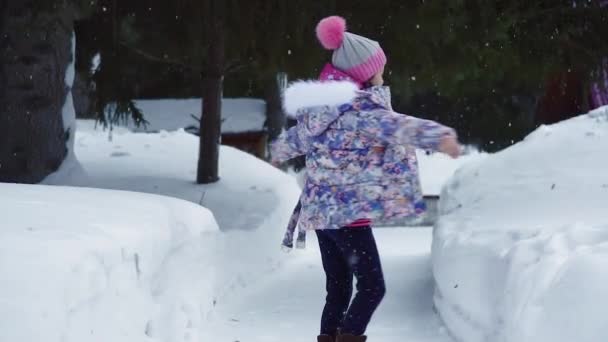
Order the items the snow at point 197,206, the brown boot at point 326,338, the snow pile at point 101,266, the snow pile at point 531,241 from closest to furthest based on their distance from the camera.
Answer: the snow pile at point 101,266, the snow pile at point 531,241, the brown boot at point 326,338, the snow at point 197,206

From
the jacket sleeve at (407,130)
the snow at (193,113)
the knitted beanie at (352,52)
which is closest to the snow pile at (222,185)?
the knitted beanie at (352,52)

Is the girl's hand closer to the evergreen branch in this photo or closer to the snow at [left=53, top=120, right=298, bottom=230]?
the snow at [left=53, top=120, right=298, bottom=230]

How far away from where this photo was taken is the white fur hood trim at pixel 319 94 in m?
4.63

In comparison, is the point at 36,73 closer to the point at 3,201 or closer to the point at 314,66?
the point at 314,66

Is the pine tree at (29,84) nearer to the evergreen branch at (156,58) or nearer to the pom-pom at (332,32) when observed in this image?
the evergreen branch at (156,58)

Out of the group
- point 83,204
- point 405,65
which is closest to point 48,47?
point 405,65

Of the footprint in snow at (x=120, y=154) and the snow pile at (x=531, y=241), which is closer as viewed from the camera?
the snow pile at (x=531, y=241)

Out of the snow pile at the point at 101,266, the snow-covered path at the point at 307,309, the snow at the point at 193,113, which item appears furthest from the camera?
the snow at the point at 193,113

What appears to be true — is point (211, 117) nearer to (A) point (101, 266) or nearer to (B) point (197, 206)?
(B) point (197, 206)

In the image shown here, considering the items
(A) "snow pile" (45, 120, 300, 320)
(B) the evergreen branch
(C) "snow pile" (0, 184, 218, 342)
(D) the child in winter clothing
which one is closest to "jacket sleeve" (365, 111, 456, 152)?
(D) the child in winter clothing

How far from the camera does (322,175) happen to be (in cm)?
471

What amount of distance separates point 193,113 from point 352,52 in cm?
1977

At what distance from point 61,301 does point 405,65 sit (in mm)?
5683

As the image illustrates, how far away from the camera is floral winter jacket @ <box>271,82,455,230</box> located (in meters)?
4.61
